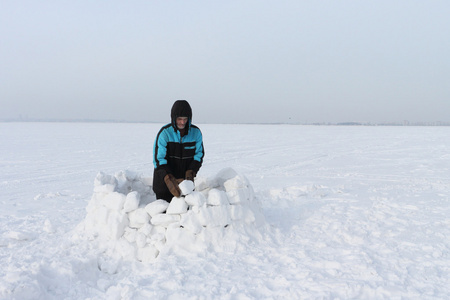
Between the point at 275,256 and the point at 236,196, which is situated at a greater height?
the point at 236,196

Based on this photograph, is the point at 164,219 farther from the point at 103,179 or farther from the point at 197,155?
the point at 103,179

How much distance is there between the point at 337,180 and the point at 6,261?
22.8 ft

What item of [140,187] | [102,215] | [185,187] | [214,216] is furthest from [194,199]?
[140,187]

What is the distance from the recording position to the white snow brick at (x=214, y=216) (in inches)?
137

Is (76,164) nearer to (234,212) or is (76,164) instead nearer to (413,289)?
(234,212)

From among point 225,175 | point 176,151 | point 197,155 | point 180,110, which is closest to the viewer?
point 180,110

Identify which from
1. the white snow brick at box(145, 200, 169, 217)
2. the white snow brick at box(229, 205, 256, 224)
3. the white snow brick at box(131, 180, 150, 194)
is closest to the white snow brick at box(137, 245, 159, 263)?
the white snow brick at box(145, 200, 169, 217)

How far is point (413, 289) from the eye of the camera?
8.79 ft

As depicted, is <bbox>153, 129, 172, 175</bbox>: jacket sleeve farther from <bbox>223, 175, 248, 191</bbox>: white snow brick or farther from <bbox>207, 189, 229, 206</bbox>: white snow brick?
<bbox>223, 175, 248, 191</bbox>: white snow brick

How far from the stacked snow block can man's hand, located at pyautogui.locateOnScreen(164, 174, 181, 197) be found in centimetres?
8

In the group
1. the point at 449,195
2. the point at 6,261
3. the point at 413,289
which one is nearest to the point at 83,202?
the point at 6,261

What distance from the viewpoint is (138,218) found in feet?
11.7

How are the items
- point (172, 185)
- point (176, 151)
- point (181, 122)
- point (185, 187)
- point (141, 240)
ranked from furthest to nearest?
point (176, 151)
point (181, 122)
point (172, 185)
point (185, 187)
point (141, 240)

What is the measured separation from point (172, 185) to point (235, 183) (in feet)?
2.49
